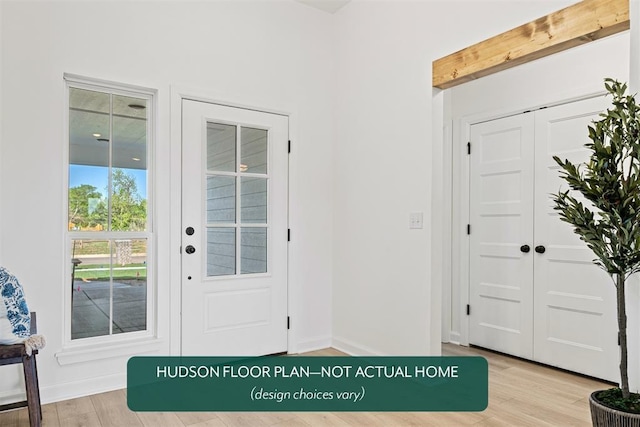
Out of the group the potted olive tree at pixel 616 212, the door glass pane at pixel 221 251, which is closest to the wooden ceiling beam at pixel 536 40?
the potted olive tree at pixel 616 212

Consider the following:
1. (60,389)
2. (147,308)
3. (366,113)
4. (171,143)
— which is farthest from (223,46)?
(60,389)

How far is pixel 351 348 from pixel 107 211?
210cm

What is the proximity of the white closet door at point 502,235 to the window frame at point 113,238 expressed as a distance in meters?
2.62

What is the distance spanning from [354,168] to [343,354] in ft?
4.93

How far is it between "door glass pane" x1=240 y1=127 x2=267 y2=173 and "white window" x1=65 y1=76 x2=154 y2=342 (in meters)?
0.68

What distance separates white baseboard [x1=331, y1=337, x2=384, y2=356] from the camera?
3.52 metres

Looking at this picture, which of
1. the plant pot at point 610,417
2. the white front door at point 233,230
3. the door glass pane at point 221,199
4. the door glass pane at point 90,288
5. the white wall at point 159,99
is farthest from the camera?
the door glass pane at point 221,199

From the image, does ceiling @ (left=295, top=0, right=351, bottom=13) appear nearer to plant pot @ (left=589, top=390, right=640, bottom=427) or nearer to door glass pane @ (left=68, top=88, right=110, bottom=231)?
door glass pane @ (left=68, top=88, right=110, bottom=231)

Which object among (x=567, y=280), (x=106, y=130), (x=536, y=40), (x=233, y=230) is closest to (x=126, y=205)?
(x=106, y=130)

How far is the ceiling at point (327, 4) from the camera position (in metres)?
3.78

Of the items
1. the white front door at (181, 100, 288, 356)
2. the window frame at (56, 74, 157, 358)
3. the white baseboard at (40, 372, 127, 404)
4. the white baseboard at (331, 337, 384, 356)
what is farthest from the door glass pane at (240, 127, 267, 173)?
the white baseboard at (40, 372, 127, 404)

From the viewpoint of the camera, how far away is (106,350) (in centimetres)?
291
